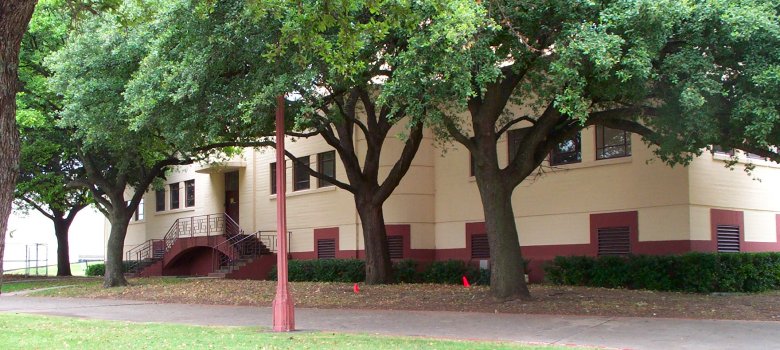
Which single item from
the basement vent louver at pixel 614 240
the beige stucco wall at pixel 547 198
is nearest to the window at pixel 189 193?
the beige stucco wall at pixel 547 198

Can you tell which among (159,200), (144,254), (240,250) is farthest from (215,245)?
(159,200)

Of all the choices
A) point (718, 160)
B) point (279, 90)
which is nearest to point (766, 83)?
point (279, 90)

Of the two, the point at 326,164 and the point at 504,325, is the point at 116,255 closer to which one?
the point at 326,164

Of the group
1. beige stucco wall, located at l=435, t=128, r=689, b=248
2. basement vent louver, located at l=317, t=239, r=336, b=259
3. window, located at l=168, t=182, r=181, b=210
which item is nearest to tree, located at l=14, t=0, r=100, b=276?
basement vent louver, located at l=317, t=239, r=336, b=259

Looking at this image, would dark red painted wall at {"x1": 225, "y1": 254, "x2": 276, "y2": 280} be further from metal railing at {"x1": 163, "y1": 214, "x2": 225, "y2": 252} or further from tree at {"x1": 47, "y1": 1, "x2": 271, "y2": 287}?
tree at {"x1": 47, "y1": 1, "x2": 271, "y2": 287}

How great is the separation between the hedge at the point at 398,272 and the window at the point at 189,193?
949 centimetres

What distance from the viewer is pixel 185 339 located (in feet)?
36.4

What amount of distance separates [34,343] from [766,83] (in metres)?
11.6

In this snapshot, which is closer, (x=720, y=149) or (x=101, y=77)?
(x=101, y=77)

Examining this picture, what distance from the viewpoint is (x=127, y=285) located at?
80.8 feet

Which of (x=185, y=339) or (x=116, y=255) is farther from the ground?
(x=116, y=255)

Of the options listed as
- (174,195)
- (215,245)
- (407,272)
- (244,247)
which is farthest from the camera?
(174,195)

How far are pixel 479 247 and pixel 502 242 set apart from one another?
8409mm

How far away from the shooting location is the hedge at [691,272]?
59.9ft
